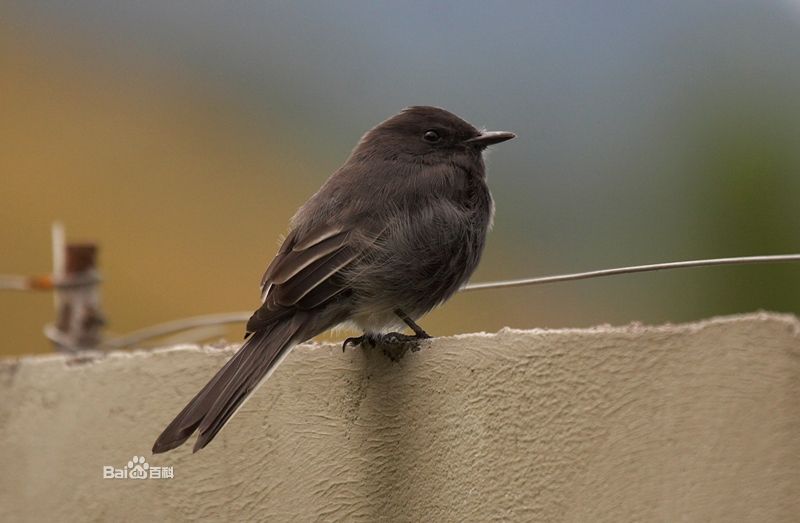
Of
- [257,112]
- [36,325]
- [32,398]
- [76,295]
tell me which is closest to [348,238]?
[32,398]

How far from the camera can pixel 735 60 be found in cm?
2603

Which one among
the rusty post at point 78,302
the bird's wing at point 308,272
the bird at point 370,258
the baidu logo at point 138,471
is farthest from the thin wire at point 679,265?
the rusty post at point 78,302

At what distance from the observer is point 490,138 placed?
4.71 m

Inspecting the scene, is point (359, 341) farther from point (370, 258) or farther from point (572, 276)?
point (572, 276)

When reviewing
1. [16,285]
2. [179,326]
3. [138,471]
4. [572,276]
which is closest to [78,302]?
[16,285]

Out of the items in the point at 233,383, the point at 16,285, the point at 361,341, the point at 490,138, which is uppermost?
the point at 490,138

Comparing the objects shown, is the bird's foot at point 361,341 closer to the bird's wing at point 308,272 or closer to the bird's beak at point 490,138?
the bird's wing at point 308,272

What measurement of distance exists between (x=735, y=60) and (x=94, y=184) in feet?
49.0

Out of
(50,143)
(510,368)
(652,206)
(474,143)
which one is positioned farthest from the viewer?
(50,143)

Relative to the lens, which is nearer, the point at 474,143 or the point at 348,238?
the point at 348,238

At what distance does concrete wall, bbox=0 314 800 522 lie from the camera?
242 cm

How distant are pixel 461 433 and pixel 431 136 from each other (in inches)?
76.5

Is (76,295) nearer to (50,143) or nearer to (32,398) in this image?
(32,398)

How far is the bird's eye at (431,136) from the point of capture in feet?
15.5
